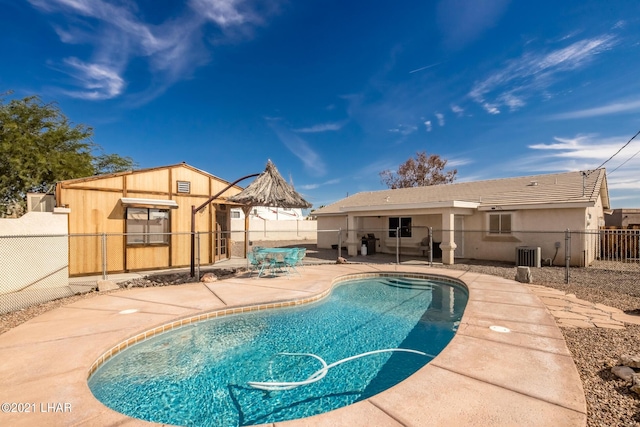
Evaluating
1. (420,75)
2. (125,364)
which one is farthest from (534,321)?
(420,75)

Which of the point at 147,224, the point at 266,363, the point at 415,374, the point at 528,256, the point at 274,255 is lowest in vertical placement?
the point at 266,363

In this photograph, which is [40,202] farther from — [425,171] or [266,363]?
[425,171]

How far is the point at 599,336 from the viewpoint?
174 inches

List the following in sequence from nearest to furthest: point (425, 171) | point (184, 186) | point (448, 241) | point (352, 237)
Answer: point (184, 186) < point (448, 241) < point (352, 237) < point (425, 171)

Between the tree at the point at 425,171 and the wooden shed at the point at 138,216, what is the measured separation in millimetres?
26538

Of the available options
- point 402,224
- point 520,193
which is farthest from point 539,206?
point 402,224

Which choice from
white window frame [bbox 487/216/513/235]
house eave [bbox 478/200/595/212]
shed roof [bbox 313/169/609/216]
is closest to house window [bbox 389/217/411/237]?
shed roof [bbox 313/169/609/216]

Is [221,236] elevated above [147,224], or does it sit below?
below

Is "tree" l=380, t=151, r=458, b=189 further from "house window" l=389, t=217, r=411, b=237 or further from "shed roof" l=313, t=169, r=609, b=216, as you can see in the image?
"house window" l=389, t=217, r=411, b=237

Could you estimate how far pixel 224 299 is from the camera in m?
6.50

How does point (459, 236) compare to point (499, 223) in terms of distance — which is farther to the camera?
point (459, 236)

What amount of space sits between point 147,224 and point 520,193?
17.2m

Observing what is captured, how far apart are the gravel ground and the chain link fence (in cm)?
17

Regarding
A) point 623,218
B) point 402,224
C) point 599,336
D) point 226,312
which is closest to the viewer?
point 599,336
